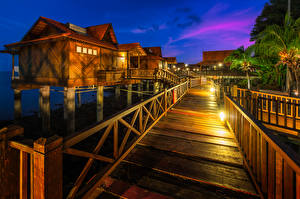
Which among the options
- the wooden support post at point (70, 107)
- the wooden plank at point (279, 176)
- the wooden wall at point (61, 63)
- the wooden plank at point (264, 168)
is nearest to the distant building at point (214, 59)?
the wooden wall at point (61, 63)

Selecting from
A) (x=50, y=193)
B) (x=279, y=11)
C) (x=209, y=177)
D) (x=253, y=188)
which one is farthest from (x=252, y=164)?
(x=279, y=11)

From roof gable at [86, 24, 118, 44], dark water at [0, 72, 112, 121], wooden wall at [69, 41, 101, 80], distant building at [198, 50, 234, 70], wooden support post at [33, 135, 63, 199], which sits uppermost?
distant building at [198, 50, 234, 70]

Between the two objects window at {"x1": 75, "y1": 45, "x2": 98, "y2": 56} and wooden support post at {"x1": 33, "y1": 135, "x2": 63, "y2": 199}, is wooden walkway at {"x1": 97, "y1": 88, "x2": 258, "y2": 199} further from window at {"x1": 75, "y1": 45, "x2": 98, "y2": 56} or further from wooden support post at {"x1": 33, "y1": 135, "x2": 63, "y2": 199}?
window at {"x1": 75, "y1": 45, "x2": 98, "y2": 56}

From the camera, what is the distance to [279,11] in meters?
21.4

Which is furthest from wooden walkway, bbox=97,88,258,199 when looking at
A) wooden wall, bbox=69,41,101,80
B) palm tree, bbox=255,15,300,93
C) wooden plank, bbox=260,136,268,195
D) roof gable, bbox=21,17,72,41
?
roof gable, bbox=21,17,72,41

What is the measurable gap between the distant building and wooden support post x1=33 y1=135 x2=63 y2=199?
41.6 metres

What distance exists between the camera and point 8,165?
1.64 m

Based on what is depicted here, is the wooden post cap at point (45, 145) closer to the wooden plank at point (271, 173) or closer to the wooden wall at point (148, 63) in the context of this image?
the wooden plank at point (271, 173)

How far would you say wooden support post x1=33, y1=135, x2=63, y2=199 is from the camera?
152 centimetres

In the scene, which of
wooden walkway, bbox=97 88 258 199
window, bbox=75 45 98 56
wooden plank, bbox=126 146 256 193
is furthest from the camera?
window, bbox=75 45 98 56

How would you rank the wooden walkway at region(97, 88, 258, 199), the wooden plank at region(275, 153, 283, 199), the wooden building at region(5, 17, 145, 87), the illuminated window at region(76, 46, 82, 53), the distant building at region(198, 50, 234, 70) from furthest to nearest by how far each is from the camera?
the distant building at region(198, 50, 234, 70), the illuminated window at region(76, 46, 82, 53), the wooden building at region(5, 17, 145, 87), the wooden walkway at region(97, 88, 258, 199), the wooden plank at region(275, 153, 283, 199)

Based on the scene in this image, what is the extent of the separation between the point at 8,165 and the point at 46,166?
53 centimetres

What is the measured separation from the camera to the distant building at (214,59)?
39000 mm

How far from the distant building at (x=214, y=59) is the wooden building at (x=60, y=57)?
2996cm
